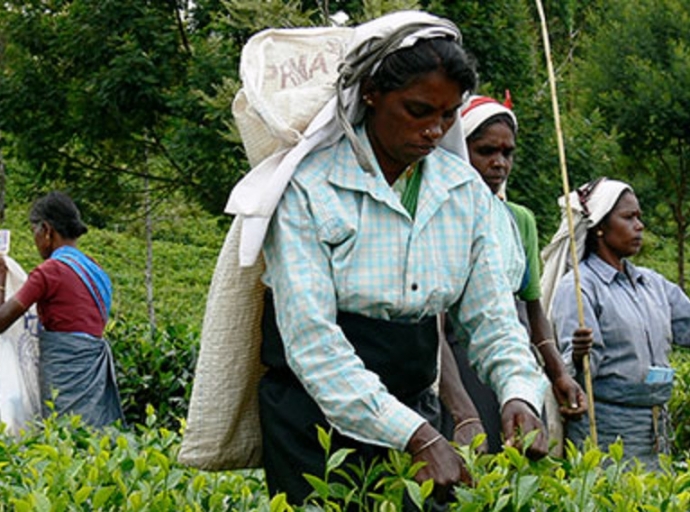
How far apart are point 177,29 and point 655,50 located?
18.3ft

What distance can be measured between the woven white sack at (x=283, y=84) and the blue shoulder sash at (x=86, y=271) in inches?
141

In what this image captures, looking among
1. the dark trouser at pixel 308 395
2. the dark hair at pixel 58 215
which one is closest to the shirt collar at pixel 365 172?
the dark trouser at pixel 308 395

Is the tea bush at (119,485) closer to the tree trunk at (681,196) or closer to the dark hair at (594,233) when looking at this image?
the dark hair at (594,233)

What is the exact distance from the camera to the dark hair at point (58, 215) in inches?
259

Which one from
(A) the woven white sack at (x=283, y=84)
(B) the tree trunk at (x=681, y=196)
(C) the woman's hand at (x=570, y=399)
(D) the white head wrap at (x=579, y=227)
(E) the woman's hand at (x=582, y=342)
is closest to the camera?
(A) the woven white sack at (x=283, y=84)

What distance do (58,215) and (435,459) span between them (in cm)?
435

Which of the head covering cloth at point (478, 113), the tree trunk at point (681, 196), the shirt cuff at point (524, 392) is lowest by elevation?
the tree trunk at point (681, 196)

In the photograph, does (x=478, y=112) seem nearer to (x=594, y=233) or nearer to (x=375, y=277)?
(x=594, y=233)

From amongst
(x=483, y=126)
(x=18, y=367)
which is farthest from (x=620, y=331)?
(x=18, y=367)

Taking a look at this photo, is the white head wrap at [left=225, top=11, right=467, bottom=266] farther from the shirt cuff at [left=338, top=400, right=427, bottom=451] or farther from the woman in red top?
the woman in red top

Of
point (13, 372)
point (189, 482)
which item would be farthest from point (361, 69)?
point (13, 372)

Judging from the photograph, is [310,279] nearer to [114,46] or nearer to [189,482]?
[189,482]

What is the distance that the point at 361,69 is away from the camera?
9.12 ft

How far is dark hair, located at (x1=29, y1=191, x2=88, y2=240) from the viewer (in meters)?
6.57
